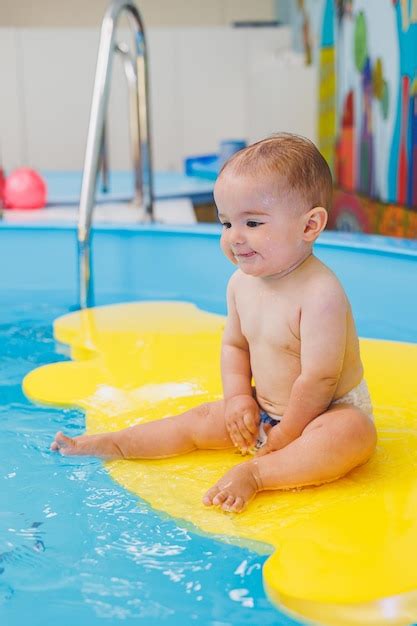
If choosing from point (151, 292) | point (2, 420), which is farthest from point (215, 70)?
point (2, 420)

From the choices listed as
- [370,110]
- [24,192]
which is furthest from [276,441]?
[370,110]

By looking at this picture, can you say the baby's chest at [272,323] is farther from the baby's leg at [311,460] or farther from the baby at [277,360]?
the baby's leg at [311,460]

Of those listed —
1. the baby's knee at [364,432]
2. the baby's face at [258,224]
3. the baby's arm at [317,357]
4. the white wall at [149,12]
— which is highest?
the white wall at [149,12]

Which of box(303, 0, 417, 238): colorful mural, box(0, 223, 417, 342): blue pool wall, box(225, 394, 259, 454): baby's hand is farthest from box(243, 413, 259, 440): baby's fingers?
box(303, 0, 417, 238): colorful mural

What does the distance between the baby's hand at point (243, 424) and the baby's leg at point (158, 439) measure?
0.03 metres

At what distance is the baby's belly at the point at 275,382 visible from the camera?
1.65 metres

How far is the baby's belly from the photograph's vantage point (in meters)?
1.65

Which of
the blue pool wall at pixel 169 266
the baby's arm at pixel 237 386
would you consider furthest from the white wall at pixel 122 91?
the baby's arm at pixel 237 386

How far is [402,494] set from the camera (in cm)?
147

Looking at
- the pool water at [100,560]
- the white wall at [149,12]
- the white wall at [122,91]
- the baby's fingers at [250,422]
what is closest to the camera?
the pool water at [100,560]

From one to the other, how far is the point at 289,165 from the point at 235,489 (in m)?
0.54

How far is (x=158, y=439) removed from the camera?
1.65 meters

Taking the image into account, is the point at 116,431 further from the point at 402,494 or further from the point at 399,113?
the point at 399,113

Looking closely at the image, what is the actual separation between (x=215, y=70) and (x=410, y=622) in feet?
20.2
